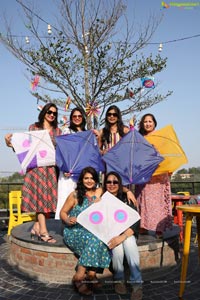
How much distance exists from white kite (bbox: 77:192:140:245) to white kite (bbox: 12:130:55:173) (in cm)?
100

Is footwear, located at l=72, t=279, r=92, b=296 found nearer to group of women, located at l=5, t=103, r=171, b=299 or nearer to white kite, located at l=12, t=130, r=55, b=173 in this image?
group of women, located at l=5, t=103, r=171, b=299

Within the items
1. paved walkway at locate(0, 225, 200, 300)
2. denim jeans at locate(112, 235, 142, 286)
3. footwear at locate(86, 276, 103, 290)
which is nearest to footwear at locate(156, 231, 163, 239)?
paved walkway at locate(0, 225, 200, 300)

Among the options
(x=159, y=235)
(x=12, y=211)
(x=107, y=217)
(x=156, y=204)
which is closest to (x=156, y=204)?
(x=156, y=204)

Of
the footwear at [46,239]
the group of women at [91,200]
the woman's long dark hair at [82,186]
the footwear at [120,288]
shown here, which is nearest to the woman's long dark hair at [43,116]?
the group of women at [91,200]

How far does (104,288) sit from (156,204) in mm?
1233

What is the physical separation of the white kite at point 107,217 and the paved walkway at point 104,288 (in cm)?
63

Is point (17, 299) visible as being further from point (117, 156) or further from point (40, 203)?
point (117, 156)

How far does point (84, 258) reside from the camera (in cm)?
308

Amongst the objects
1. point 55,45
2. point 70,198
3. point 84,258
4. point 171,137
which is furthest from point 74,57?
point 84,258

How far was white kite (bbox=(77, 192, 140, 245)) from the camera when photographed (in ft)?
10.4

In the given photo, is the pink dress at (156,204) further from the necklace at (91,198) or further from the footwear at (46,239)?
the footwear at (46,239)

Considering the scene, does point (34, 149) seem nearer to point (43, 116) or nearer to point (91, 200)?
point (43, 116)

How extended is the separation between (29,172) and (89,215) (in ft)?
3.67

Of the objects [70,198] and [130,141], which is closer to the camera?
[70,198]
